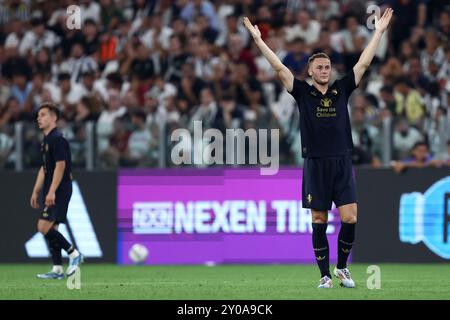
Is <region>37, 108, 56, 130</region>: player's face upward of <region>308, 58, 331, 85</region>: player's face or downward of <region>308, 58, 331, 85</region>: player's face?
downward

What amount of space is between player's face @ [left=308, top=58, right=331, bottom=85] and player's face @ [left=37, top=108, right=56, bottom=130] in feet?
15.1

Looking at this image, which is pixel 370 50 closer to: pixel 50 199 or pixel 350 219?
pixel 350 219

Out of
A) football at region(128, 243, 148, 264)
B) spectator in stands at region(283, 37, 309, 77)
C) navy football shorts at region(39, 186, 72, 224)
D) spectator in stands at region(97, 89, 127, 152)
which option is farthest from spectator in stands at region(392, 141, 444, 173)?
navy football shorts at region(39, 186, 72, 224)

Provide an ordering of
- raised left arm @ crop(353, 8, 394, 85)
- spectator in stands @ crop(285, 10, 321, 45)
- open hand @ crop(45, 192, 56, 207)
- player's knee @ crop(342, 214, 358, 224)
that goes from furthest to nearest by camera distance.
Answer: spectator in stands @ crop(285, 10, 321, 45), open hand @ crop(45, 192, 56, 207), player's knee @ crop(342, 214, 358, 224), raised left arm @ crop(353, 8, 394, 85)

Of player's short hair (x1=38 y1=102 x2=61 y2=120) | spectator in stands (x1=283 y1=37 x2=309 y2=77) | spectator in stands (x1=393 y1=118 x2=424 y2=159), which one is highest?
spectator in stands (x1=283 y1=37 x2=309 y2=77)

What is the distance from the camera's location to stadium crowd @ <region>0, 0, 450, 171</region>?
2006cm

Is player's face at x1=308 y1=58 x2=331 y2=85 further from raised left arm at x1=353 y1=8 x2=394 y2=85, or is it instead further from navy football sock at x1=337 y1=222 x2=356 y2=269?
navy football sock at x1=337 y1=222 x2=356 y2=269

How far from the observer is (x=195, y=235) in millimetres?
20344

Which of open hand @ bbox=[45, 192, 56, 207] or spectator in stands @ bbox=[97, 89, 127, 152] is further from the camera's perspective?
spectator in stands @ bbox=[97, 89, 127, 152]

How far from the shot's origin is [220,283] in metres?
15.1

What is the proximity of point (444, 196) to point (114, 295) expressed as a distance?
8.05 meters

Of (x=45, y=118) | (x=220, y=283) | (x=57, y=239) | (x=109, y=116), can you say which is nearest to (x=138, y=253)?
(x=109, y=116)

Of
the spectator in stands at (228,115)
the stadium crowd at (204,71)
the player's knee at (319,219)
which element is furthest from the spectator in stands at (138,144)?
the player's knee at (319,219)

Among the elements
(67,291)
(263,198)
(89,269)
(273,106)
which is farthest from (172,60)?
(67,291)
